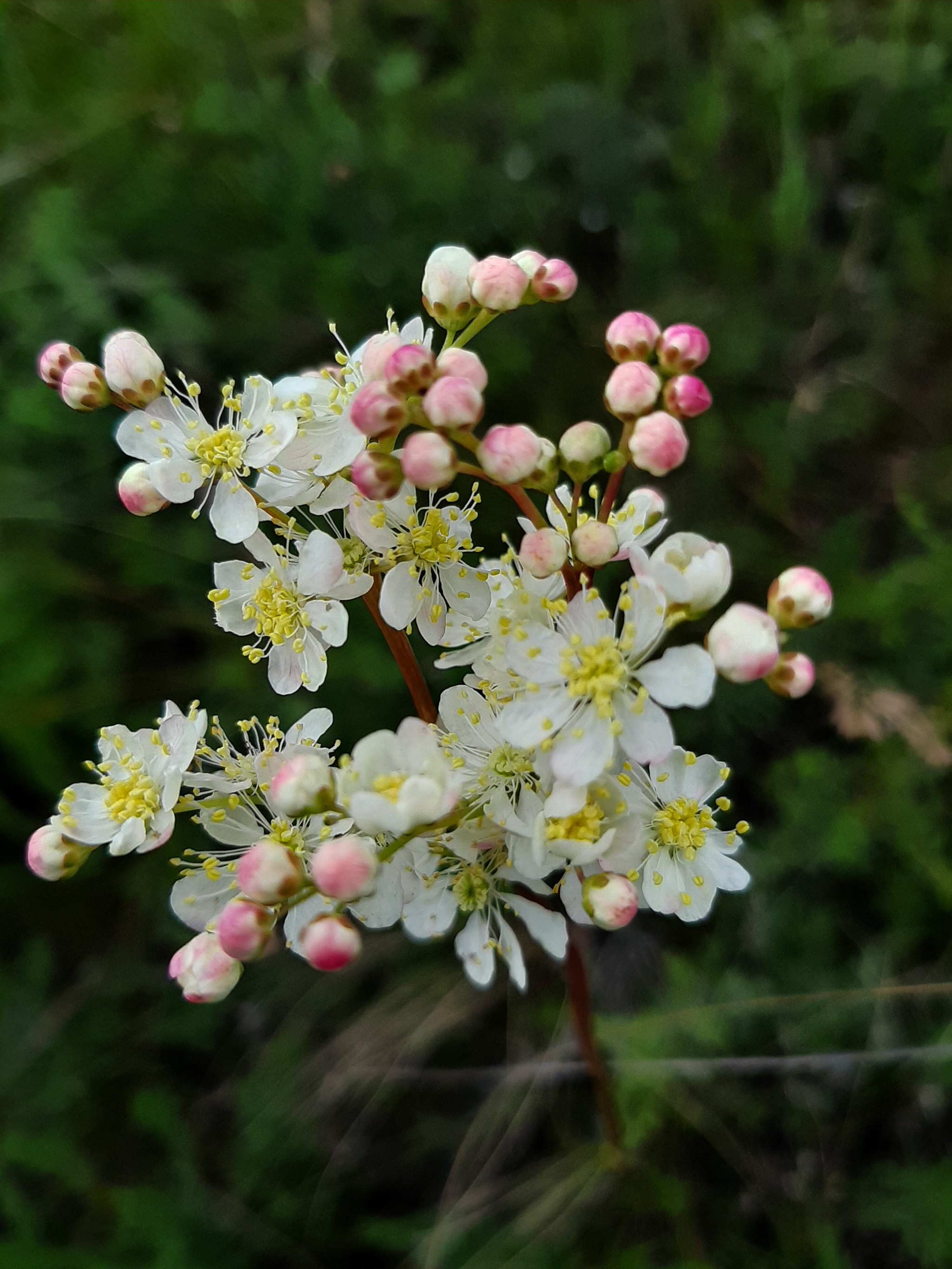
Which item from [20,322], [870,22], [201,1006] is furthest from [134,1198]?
[870,22]

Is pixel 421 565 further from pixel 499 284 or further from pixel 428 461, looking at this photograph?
pixel 499 284

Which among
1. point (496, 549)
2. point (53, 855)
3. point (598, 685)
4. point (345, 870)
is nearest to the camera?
point (345, 870)

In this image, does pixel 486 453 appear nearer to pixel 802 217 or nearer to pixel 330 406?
pixel 330 406

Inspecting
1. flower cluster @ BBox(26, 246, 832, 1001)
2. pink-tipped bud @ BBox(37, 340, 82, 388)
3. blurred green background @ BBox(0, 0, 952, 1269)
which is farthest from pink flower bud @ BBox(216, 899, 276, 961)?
blurred green background @ BBox(0, 0, 952, 1269)

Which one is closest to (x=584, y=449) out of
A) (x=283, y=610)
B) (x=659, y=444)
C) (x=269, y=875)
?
(x=659, y=444)

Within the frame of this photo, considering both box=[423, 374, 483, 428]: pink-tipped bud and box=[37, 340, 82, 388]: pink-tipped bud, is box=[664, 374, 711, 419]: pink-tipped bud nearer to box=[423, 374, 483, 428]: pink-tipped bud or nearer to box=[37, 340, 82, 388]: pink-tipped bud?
box=[423, 374, 483, 428]: pink-tipped bud

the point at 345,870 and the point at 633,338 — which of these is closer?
the point at 345,870
